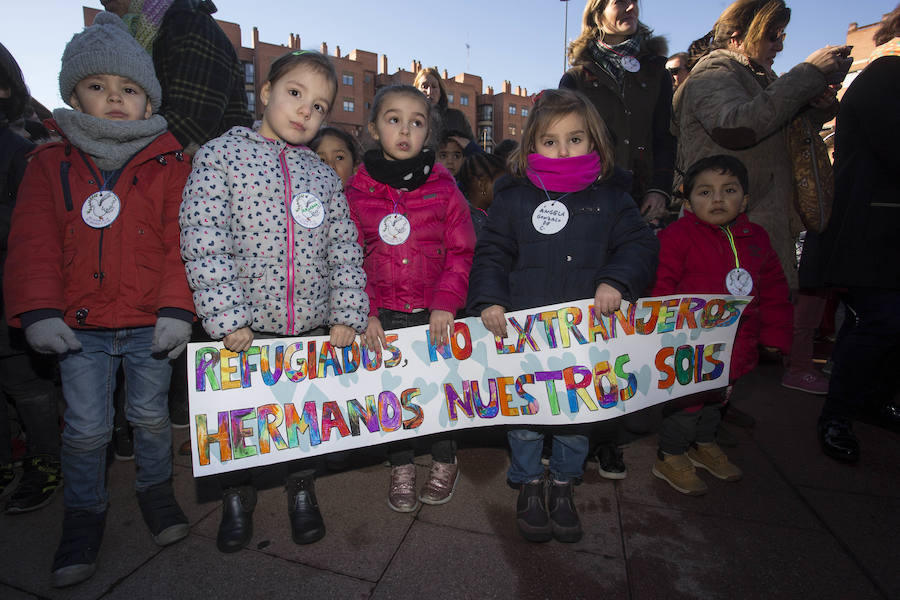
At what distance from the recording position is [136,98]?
80.9 inches

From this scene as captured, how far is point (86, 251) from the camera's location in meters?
1.93

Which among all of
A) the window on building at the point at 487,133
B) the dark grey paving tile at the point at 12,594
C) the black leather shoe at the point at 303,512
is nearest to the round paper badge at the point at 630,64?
the black leather shoe at the point at 303,512

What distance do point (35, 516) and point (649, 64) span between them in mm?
4208

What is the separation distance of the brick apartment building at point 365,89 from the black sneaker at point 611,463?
2959 centimetres

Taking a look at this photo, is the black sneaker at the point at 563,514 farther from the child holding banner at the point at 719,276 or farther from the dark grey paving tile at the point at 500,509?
the child holding banner at the point at 719,276

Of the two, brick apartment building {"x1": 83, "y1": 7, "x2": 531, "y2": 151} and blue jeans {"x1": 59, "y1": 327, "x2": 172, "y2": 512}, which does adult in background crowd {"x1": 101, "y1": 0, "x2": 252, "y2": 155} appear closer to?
blue jeans {"x1": 59, "y1": 327, "x2": 172, "y2": 512}

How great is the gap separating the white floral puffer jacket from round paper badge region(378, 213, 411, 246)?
7.0 inches

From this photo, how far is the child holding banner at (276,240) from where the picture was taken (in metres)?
1.78

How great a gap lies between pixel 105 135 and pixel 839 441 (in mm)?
4165

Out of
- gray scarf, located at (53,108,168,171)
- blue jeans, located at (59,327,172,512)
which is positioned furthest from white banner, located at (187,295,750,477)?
gray scarf, located at (53,108,168,171)

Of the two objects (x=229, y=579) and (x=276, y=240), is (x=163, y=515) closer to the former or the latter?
(x=229, y=579)

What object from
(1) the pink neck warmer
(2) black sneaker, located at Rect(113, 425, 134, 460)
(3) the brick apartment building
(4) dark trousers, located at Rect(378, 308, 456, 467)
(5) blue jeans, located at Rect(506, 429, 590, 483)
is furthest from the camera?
(3) the brick apartment building

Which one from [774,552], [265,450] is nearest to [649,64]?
[774,552]

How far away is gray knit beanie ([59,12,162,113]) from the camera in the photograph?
1931 millimetres
